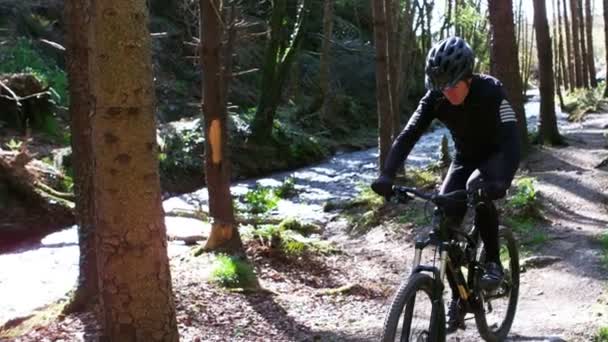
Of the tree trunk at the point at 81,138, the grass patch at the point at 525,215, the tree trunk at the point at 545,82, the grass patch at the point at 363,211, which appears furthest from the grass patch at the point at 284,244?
the tree trunk at the point at 545,82

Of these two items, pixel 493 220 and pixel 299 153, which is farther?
pixel 299 153

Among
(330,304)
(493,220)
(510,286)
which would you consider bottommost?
(330,304)

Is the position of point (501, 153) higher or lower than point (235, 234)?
higher

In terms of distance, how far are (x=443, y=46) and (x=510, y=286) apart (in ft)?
7.51

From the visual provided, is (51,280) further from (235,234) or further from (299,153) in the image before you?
(299,153)

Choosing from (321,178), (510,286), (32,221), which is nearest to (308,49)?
(321,178)

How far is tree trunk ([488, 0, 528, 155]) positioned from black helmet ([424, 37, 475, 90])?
28.4 ft

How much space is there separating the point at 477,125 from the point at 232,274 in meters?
4.40

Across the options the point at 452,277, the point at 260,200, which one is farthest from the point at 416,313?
the point at 260,200

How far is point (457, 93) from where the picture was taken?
484 cm

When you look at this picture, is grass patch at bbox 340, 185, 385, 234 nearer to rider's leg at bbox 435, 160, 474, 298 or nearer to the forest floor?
the forest floor

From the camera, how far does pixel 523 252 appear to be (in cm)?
919

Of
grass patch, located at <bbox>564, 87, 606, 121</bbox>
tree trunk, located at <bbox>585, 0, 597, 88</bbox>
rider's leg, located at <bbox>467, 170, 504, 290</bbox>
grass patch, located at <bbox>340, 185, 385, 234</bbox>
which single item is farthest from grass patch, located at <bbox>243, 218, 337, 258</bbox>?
tree trunk, located at <bbox>585, 0, 597, 88</bbox>

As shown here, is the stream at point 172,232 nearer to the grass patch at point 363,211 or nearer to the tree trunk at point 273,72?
the grass patch at point 363,211
